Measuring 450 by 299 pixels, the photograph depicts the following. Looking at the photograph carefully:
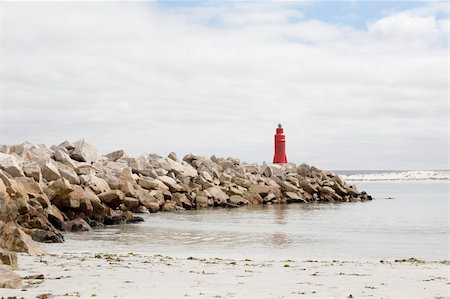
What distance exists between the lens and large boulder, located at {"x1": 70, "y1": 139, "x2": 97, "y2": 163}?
26547 mm

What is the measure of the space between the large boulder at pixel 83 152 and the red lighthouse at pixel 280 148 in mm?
15093

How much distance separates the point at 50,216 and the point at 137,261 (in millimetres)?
7218

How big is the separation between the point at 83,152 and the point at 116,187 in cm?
446

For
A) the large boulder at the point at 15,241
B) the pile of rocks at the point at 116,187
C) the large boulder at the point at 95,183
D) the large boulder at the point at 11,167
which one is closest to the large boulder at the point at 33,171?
the pile of rocks at the point at 116,187

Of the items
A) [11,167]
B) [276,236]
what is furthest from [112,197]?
[276,236]

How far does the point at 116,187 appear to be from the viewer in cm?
2302

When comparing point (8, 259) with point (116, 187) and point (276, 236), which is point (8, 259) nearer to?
point (276, 236)

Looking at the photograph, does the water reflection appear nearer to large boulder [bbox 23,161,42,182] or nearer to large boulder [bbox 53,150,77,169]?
large boulder [bbox 53,150,77,169]

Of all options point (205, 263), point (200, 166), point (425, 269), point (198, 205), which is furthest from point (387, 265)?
point (200, 166)

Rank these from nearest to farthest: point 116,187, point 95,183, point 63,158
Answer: point 95,183, point 116,187, point 63,158

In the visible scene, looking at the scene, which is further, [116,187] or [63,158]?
[63,158]

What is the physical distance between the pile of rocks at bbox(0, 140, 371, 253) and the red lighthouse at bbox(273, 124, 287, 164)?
10.3 feet

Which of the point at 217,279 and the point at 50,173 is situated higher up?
the point at 50,173

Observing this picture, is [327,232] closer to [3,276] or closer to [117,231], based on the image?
[117,231]
